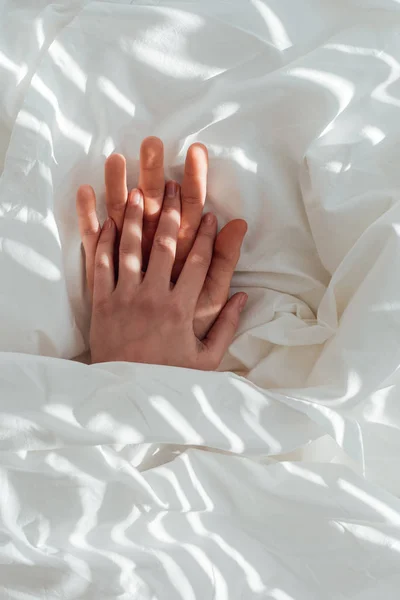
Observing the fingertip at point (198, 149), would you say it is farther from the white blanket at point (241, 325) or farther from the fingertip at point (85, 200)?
the fingertip at point (85, 200)

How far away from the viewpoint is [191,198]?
93 centimetres

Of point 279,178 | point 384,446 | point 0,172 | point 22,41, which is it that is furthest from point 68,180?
point 384,446

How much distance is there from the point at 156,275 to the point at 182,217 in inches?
3.9

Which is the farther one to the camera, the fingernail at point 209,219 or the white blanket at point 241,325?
the fingernail at point 209,219

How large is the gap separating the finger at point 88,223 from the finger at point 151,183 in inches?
3.0

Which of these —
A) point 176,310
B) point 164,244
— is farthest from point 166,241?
point 176,310

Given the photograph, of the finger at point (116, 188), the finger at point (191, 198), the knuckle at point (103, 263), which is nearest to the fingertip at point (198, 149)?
the finger at point (191, 198)

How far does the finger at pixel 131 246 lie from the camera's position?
93 cm

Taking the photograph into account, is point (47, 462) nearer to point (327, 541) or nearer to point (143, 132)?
point (327, 541)

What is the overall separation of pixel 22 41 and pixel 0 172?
0.19 metres

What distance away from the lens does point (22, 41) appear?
90 centimetres

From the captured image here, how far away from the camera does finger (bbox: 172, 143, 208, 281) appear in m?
0.89

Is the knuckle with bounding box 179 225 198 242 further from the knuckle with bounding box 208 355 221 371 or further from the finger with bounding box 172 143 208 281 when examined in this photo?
the knuckle with bounding box 208 355 221 371

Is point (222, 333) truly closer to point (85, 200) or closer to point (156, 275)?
point (156, 275)
